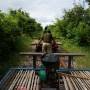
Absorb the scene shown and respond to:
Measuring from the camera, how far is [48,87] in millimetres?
7469

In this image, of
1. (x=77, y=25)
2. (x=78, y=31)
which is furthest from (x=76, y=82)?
(x=77, y=25)

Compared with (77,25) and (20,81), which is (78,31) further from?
(20,81)

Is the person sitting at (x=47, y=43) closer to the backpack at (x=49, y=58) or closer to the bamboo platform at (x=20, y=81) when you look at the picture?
the bamboo platform at (x=20, y=81)

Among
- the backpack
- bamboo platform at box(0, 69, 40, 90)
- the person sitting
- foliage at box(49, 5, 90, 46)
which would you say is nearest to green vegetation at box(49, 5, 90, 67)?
foliage at box(49, 5, 90, 46)

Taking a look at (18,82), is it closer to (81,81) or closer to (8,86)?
(8,86)

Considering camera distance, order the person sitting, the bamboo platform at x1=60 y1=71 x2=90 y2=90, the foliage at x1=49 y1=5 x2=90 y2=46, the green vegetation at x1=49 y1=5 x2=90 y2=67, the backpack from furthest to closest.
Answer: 1. the foliage at x1=49 y1=5 x2=90 y2=46
2. the green vegetation at x1=49 y1=5 x2=90 y2=67
3. the person sitting
4. the bamboo platform at x1=60 y1=71 x2=90 y2=90
5. the backpack

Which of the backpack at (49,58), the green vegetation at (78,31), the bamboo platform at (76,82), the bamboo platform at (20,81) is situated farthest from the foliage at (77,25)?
the backpack at (49,58)

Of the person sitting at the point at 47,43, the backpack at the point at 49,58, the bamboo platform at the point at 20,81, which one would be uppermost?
the person sitting at the point at 47,43

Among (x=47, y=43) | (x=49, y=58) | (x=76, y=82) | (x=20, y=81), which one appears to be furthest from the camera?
(x=47, y=43)

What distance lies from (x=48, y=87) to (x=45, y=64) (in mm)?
539

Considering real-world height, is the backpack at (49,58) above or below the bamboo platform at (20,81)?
above

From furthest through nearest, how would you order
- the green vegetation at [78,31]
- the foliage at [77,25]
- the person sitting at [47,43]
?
the foliage at [77,25] < the green vegetation at [78,31] < the person sitting at [47,43]

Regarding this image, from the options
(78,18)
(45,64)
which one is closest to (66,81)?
(45,64)

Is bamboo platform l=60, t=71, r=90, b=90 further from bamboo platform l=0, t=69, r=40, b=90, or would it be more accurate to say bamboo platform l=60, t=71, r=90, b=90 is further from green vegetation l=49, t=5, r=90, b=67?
green vegetation l=49, t=5, r=90, b=67
